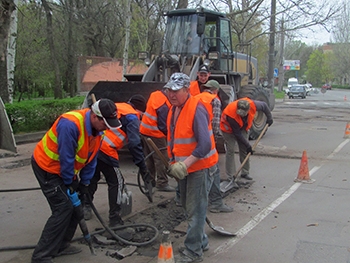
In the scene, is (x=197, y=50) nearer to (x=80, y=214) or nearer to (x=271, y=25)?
(x=80, y=214)

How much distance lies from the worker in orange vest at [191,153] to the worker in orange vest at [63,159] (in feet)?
1.96

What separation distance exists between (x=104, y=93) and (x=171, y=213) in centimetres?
372

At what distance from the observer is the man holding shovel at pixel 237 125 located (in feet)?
21.4

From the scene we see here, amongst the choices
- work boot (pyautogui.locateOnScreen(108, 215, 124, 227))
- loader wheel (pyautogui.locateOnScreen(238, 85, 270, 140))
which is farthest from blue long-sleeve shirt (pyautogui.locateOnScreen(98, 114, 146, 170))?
loader wheel (pyautogui.locateOnScreen(238, 85, 270, 140))

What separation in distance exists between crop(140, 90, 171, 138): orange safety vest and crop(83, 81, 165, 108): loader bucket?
5.58ft

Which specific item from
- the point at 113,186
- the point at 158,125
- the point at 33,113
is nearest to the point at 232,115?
the point at 158,125

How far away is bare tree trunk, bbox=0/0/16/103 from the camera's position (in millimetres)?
10023

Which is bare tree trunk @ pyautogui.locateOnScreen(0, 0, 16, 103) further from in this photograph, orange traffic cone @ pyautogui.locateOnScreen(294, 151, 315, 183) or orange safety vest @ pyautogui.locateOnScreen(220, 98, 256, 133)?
orange traffic cone @ pyautogui.locateOnScreen(294, 151, 315, 183)

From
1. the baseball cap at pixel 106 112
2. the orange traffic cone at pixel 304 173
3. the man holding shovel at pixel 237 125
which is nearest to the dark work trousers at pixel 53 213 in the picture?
the baseball cap at pixel 106 112

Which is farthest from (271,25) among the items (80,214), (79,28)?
(80,214)

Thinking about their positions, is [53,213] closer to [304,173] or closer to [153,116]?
[153,116]

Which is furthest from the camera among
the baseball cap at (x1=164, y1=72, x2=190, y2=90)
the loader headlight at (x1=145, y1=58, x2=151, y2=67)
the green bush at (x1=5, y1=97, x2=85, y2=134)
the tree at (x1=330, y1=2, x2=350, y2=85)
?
the tree at (x1=330, y1=2, x2=350, y2=85)

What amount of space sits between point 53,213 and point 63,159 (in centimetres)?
55

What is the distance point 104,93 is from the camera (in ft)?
27.7
